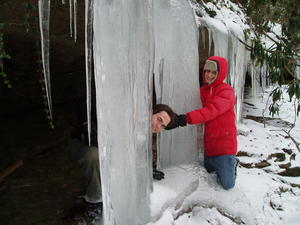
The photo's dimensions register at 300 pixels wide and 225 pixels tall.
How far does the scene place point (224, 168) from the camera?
9.00 ft

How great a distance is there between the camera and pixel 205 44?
3.93m

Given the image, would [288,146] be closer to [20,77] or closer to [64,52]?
[64,52]

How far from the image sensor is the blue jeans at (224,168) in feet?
8.96

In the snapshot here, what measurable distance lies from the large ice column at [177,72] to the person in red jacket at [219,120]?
6.7 inches

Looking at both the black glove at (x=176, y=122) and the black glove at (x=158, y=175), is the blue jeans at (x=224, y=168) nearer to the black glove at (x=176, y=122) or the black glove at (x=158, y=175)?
the black glove at (x=158, y=175)

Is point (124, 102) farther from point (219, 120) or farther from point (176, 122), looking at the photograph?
point (219, 120)

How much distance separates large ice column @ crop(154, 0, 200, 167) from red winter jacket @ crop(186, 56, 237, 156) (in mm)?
171

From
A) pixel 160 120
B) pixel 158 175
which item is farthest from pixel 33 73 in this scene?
pixel 160 120

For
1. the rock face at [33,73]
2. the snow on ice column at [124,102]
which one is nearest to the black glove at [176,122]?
the snow on ice column at [124,102]

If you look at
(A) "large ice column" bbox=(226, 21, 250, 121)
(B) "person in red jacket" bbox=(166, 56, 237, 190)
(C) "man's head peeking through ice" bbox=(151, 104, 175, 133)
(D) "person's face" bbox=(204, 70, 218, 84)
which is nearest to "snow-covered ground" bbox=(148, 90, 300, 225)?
(B) "person in red jacket" bbox=(166, 56, 237, 190)

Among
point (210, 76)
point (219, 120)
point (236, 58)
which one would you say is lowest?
point (219, 120)

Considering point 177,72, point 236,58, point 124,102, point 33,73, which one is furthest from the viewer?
point 236,58

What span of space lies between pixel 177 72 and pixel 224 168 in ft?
3.32

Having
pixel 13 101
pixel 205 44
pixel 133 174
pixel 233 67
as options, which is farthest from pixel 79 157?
pixel 13 101
